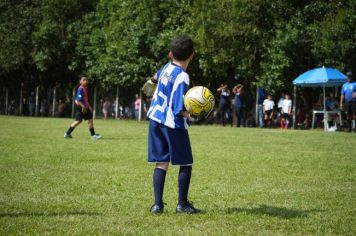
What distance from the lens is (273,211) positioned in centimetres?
715

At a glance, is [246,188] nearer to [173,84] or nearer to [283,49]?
[173,84]

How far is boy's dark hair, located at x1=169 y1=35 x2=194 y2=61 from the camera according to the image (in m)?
7.04

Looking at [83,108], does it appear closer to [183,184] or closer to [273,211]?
[183,184]

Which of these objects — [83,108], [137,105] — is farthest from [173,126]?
[137,105]

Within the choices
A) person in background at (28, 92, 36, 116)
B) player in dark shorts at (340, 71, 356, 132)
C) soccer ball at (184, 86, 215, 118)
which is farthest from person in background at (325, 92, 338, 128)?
person in background at (28, 92, 36, 116)

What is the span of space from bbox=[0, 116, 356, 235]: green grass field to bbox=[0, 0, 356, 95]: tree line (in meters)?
17.1

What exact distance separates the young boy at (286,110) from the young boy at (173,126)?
82.3 feet

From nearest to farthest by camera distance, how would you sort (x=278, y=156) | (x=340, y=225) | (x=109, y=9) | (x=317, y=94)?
(x=340, y=225)
(x=278, y=156)
(x=317, y=94)
(x=109, y=9)

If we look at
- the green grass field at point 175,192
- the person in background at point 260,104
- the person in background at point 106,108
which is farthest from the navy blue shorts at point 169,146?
the person in background at point 106,108

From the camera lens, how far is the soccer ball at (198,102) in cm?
686

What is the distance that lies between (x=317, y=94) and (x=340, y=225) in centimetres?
2895

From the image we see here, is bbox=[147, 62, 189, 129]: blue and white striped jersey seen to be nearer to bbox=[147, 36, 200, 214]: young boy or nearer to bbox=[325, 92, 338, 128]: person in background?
bbox=[147, 36, 200, 214]: young boy

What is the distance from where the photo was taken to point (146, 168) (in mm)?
11352

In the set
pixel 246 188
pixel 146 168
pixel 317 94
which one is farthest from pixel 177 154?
pixel 317 94
